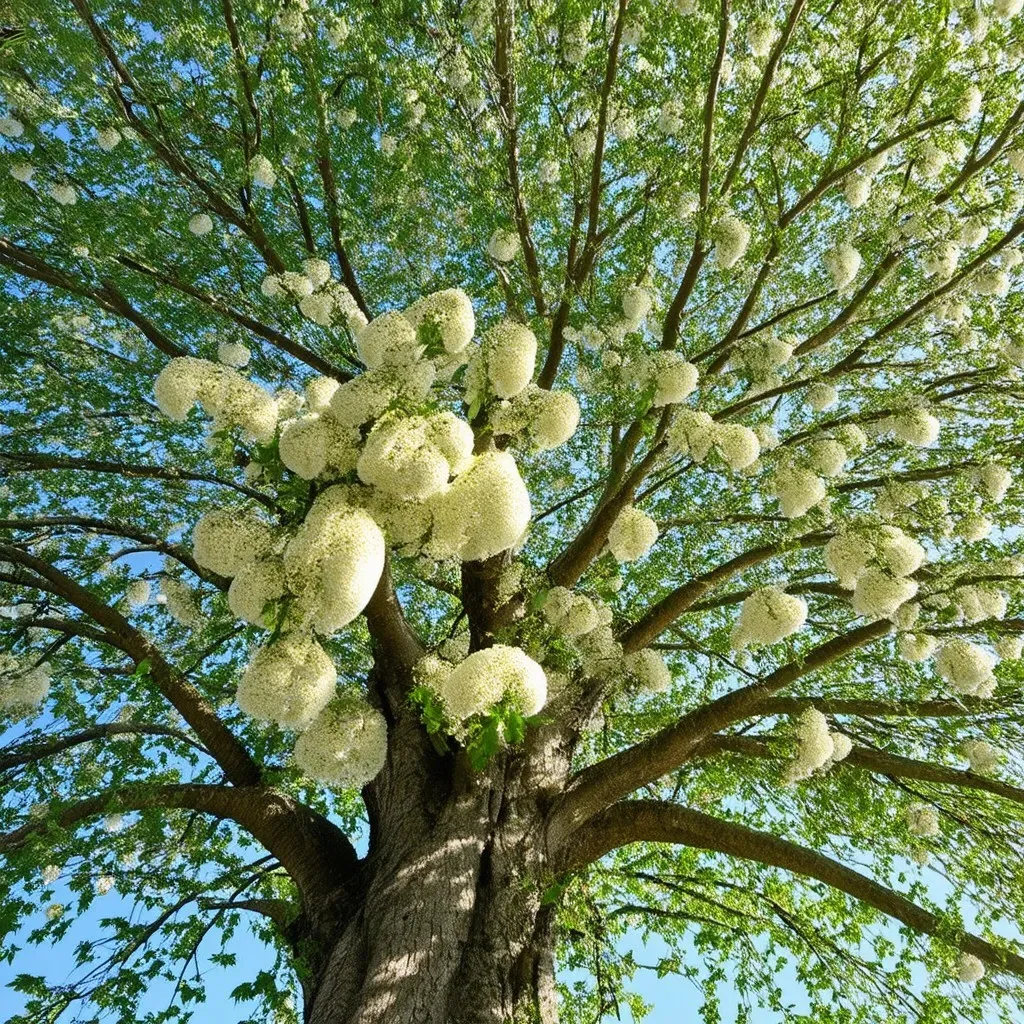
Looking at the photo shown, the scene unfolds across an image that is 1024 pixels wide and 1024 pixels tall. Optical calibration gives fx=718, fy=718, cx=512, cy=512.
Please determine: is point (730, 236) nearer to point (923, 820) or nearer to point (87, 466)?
point (923, 820)

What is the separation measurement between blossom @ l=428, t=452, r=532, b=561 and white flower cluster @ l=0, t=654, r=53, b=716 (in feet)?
14.4

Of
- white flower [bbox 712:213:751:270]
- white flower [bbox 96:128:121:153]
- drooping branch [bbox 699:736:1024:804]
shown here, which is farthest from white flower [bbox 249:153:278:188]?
drooping branch [bbox 699:736:1024:804]

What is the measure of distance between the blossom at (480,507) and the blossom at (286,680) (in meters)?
0.61

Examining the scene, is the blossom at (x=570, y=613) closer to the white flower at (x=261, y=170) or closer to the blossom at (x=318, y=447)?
the blossom at (x=318, y=447)

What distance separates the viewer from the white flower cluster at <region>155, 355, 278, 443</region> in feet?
9.02

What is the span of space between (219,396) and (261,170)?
483 cm

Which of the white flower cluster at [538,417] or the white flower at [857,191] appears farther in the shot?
the white flower at [857,191]

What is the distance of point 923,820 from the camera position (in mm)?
5598

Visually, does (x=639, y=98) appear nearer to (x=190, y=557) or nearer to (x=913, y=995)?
(x=190, y=557)

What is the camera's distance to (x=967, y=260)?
6.76 meters

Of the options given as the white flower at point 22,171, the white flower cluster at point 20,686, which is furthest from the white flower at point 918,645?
the white flower at point 22,171

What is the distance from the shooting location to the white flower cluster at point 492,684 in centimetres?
276

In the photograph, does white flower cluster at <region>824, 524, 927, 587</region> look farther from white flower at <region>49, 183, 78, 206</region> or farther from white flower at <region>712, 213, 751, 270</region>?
white flower at <region>49, 183, 78, 206</region>

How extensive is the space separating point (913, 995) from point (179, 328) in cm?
937
